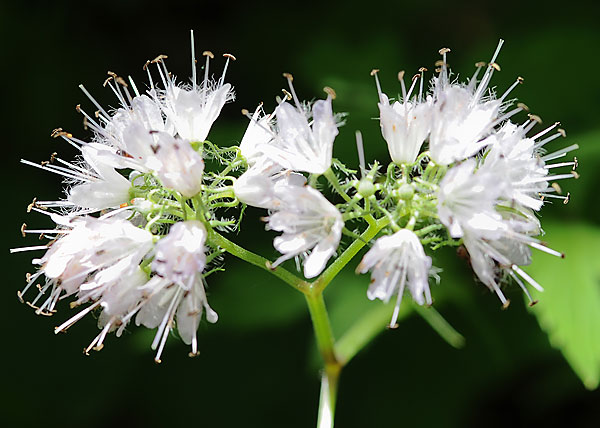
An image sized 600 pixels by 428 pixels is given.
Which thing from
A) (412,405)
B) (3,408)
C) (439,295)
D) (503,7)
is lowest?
(3,408)

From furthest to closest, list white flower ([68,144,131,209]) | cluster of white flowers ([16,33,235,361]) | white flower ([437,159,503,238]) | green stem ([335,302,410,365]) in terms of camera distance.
→ green stem ([335,302,410,365]) → white flower ([68,144,131,209]) → cluster of white flowers ([16,33,235,361]) → white flower ([437,159,503,238])

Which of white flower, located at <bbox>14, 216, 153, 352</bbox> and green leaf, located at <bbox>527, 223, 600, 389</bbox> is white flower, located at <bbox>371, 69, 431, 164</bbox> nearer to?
white flower, located at <bbox>14, 216, 153, 352</bbox>

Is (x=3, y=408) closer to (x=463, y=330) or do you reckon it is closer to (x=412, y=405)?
(x=412, y=405)

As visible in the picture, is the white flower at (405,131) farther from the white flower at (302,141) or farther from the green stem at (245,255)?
the green stem at (245,255)

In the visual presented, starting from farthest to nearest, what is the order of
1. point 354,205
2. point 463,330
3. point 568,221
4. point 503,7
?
point 503,7, point 463,330, point 568,221, point 354,205

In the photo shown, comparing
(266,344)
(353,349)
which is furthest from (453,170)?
(266,344)

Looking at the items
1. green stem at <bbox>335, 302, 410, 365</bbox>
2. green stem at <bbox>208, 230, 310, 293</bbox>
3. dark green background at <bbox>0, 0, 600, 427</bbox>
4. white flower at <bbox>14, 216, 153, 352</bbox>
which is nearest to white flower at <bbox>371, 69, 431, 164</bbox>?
green stem at <bbox>208, 230, 310, 293</bbox>
